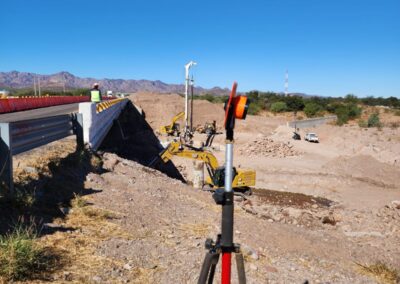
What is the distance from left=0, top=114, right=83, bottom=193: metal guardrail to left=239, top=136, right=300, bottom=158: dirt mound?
68.9 ft

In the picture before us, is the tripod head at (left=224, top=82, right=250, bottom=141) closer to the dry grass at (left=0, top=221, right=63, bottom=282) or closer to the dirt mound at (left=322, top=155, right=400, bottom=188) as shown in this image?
the dry grass at (left=0, top=221, right=63, bottom=282)

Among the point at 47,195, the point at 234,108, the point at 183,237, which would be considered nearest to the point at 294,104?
the point at 183,237

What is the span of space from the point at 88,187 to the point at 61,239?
2.54 meters

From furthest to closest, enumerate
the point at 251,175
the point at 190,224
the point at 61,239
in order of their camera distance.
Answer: the point at 251,175, the point at 190,224, the point at 61,239

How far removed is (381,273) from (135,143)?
23236mm

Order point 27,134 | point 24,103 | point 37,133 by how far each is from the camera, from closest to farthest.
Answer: point 27,134
point 37,133
point 24,103

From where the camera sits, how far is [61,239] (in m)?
4.79

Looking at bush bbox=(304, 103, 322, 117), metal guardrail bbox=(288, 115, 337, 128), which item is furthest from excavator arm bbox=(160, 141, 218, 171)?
bush bbox=(304, 103, 322, 117)

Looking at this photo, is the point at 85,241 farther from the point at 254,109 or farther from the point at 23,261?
the point at 254,109

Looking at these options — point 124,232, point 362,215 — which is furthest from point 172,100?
point 124,232

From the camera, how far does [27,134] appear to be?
6621mm

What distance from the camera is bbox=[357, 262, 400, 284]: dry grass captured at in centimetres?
587

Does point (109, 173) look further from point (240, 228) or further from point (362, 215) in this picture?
point (362, 215)

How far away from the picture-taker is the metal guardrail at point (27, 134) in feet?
17.8
